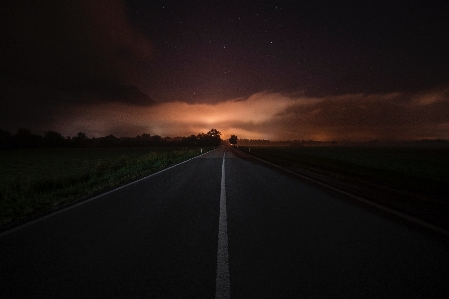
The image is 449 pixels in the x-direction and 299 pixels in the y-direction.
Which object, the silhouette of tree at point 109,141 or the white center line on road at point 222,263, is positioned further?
the silhouette of tree at point 109,141

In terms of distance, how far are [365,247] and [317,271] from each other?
1.28m

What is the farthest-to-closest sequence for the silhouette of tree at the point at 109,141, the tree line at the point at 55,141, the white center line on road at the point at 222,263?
the silhouette of tree at the point at 109,141 < the tree line at the point at 55,141 < the white center line on road at the point at 222,263

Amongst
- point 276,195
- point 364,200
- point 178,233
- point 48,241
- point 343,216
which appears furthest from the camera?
point 276,195

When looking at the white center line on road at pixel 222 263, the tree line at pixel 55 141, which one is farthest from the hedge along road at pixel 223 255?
the tree line at pixel 55 141

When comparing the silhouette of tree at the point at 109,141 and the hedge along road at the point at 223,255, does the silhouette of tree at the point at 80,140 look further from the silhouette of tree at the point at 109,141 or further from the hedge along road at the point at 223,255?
the hedge along road at the point at 223,255

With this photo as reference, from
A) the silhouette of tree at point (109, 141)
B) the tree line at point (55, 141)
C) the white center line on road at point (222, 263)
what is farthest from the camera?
the silhouette of tree at point (109, 141)

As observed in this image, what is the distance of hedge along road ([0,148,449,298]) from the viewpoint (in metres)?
2.74

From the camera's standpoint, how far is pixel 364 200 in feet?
24.0

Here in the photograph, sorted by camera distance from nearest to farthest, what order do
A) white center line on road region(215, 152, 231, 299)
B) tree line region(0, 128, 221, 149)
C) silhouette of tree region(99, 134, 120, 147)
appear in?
white center line on road region(215, 152, 231, 299)
tree line region(0, 128, 221, 149)
silhouette of tree region(99, 134, 120, 147)

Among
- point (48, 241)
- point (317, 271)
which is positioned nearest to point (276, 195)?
point (317, 271)

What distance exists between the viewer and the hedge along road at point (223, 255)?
2.74 metres

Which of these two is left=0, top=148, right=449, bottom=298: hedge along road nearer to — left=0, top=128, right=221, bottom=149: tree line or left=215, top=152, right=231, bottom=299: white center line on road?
left=215, top=152, right=231, bottom=299: white center line on road

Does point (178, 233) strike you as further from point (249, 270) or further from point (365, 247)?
point (365, 247)

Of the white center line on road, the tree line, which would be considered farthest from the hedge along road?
the tree line
